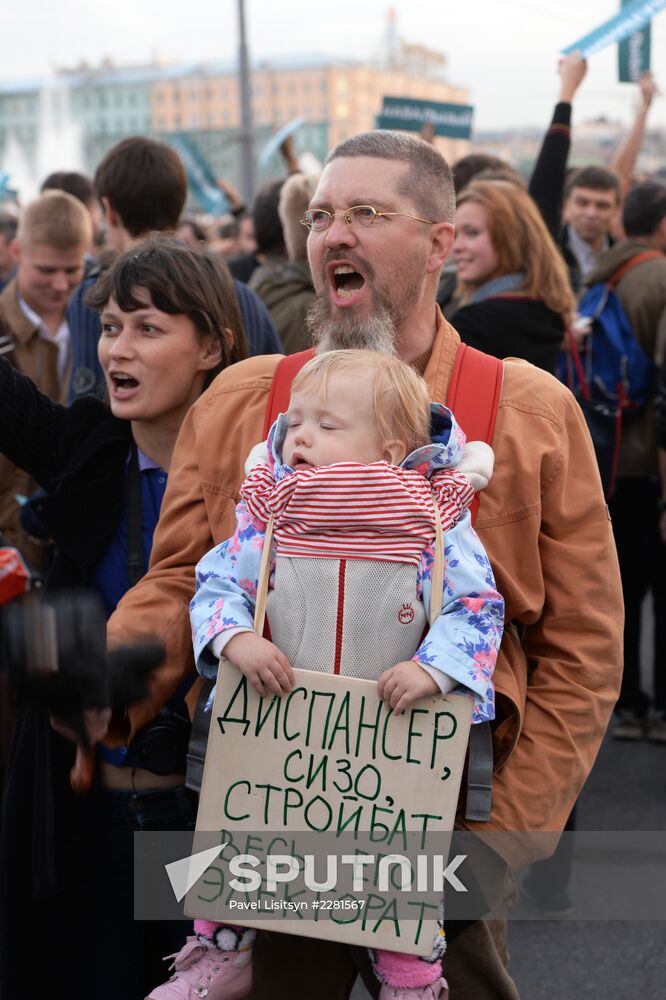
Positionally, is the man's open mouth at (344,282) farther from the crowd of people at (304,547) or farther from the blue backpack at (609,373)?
the blue backpack at (609,373)

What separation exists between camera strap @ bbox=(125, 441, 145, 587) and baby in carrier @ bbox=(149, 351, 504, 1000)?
1.85 feet

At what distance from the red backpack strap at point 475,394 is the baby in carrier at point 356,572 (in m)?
0.12

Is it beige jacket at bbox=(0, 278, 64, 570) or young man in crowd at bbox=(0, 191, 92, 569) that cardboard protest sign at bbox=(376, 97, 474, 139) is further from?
beige jacket at bbox=(0, 278, 64, 570)

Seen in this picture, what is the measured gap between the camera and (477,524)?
2227 mm

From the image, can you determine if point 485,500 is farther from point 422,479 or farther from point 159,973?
point 159,973

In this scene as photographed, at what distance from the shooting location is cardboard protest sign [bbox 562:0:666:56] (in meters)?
6.29

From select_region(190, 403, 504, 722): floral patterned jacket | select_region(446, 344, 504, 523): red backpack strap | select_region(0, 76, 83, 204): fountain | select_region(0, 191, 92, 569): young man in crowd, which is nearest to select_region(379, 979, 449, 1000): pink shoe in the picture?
select_region(190, 403, 504, 722): floral patterned jacket

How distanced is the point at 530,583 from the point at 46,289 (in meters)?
3.27

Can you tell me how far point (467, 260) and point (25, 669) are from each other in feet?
10.1

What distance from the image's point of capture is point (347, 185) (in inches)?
95.0

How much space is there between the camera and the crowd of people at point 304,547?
6.61 ft

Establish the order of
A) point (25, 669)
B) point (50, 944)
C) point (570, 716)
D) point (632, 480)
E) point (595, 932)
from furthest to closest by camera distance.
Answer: point (632, 480) < point (595, 932) < point (50, 944) < point (570, 716) < point (25, 669)

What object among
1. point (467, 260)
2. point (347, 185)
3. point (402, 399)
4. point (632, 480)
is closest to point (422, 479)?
point (402, 399)

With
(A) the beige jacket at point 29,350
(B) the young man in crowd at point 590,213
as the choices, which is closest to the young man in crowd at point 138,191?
(A) the beige jacket at point 29,350
